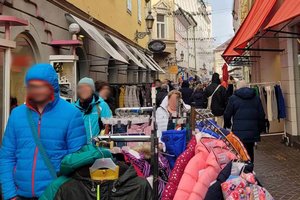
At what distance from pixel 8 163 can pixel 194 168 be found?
4.97 feet

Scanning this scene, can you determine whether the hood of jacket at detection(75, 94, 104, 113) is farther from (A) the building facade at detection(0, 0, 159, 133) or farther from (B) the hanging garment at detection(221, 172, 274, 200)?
(B) the hanging garment at detection(221, 172, 274, 200)

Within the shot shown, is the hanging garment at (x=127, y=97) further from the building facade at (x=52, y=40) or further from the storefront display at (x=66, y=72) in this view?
the storefront display at (x=66, y=72)

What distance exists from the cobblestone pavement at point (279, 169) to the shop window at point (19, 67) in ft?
15.9

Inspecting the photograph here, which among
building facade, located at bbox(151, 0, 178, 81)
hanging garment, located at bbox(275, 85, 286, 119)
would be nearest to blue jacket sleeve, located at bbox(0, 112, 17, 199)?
hanging garment, located at bbox(275, 85, 286, 119)

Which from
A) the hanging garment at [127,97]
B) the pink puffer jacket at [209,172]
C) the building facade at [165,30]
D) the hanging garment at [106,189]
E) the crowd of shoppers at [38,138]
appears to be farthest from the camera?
the building facade at [165,30]

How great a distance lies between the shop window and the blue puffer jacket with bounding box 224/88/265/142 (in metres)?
3.87

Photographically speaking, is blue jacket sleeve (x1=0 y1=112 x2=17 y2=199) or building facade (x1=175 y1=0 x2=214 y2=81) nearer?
blue jacket sleeve (x1=0 y1=112 x2=17 y2=199)

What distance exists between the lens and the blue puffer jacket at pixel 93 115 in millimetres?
5367

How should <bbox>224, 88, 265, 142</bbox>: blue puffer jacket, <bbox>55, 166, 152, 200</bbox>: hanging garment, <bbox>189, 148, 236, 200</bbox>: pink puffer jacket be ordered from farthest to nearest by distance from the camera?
<bbox>224, 88, 265, 142</bbox>: blue puffer jacket < <bbox>189, 148, 236, 200</bbox>: pink puffer jacket < <bbox>55, 166, 152, 200</bbox>: hanging garment

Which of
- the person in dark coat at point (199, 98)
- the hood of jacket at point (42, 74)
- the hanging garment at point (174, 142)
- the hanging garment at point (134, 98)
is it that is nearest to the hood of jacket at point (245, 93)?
the hanging garment at point (174, 142)

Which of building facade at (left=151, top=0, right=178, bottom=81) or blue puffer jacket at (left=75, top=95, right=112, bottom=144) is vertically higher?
building facade at (left=151, top=0, right=178, bottom=81)

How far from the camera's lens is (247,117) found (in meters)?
7.00

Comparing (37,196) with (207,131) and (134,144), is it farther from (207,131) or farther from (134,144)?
(207,131)

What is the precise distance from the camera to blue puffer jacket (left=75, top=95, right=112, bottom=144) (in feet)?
17.6
